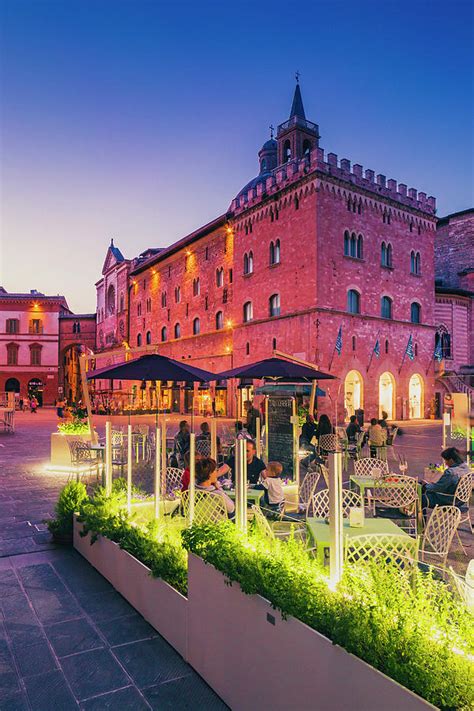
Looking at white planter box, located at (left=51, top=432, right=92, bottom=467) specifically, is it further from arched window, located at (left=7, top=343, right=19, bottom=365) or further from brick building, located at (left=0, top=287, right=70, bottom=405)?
arched window, located at (left=7, top=343, right=19, bottom=365)

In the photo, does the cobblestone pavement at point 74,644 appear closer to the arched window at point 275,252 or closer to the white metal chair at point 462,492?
the white metal chair at point 462,492

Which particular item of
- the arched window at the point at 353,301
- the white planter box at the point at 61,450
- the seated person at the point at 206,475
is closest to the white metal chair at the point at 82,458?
the white planter box at the point at 61,450

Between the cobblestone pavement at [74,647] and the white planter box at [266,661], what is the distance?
263 millimetres

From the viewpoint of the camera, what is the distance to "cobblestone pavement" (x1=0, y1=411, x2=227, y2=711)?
11.4 feet

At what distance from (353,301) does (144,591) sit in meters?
24.3

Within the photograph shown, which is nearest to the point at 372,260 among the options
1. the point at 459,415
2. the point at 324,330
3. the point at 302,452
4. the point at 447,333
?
the point at 324,330

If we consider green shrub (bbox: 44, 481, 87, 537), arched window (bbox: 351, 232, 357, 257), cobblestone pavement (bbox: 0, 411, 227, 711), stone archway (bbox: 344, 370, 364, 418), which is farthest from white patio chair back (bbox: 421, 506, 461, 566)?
arched window (bbox: 351, 232, 357, 257)

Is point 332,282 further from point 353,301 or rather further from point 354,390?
point 354,390

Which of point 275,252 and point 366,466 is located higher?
point 275,252

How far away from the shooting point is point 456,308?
3344 centimetres

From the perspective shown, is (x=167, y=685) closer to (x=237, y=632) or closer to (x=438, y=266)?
(x=237, y=632)

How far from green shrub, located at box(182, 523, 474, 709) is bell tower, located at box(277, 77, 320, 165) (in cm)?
3812

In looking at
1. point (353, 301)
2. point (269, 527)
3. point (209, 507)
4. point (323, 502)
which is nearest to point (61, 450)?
point (209, 507)

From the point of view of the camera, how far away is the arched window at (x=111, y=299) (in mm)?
53219
